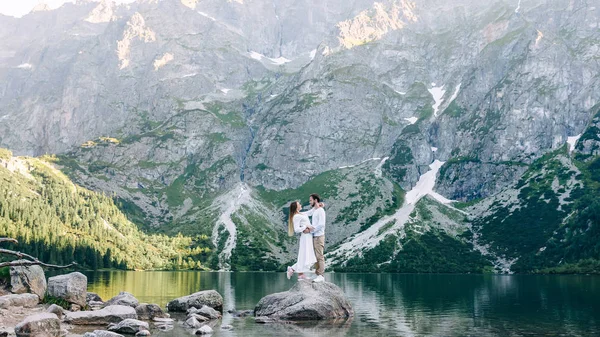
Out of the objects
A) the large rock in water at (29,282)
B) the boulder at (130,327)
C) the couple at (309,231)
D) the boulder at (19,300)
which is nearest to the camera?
the boulder at (130,327)

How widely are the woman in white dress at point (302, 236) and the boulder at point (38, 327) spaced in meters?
18.0

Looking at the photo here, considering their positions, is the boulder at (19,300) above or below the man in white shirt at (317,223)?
below

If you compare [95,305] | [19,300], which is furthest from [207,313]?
[19,300]

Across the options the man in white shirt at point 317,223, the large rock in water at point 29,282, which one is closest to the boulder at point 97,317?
the large rock in water at point 29,282

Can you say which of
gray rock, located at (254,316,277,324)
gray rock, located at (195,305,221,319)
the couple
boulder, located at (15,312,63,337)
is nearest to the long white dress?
the couple

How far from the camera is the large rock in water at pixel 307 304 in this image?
155 feet

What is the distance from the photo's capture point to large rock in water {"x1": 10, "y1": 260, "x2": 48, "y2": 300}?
2142 inches

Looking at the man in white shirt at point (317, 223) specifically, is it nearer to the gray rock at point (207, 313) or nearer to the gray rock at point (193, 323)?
the gray rock at point (193, 323)

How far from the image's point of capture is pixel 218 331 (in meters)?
40.4

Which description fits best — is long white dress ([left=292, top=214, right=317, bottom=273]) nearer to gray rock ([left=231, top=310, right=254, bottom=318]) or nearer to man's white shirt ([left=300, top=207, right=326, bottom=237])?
man's white shirt ([left=300, top=207, right=326, bottom=237])

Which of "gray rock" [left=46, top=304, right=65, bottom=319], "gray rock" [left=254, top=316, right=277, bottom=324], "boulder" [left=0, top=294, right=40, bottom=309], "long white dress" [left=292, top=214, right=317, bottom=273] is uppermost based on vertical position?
"long white dress" [left=292, top=214, right=317, bottom=273]

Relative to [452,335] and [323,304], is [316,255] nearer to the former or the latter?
[323,304]

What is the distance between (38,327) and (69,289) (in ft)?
59.4

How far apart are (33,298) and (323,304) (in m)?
27.8
